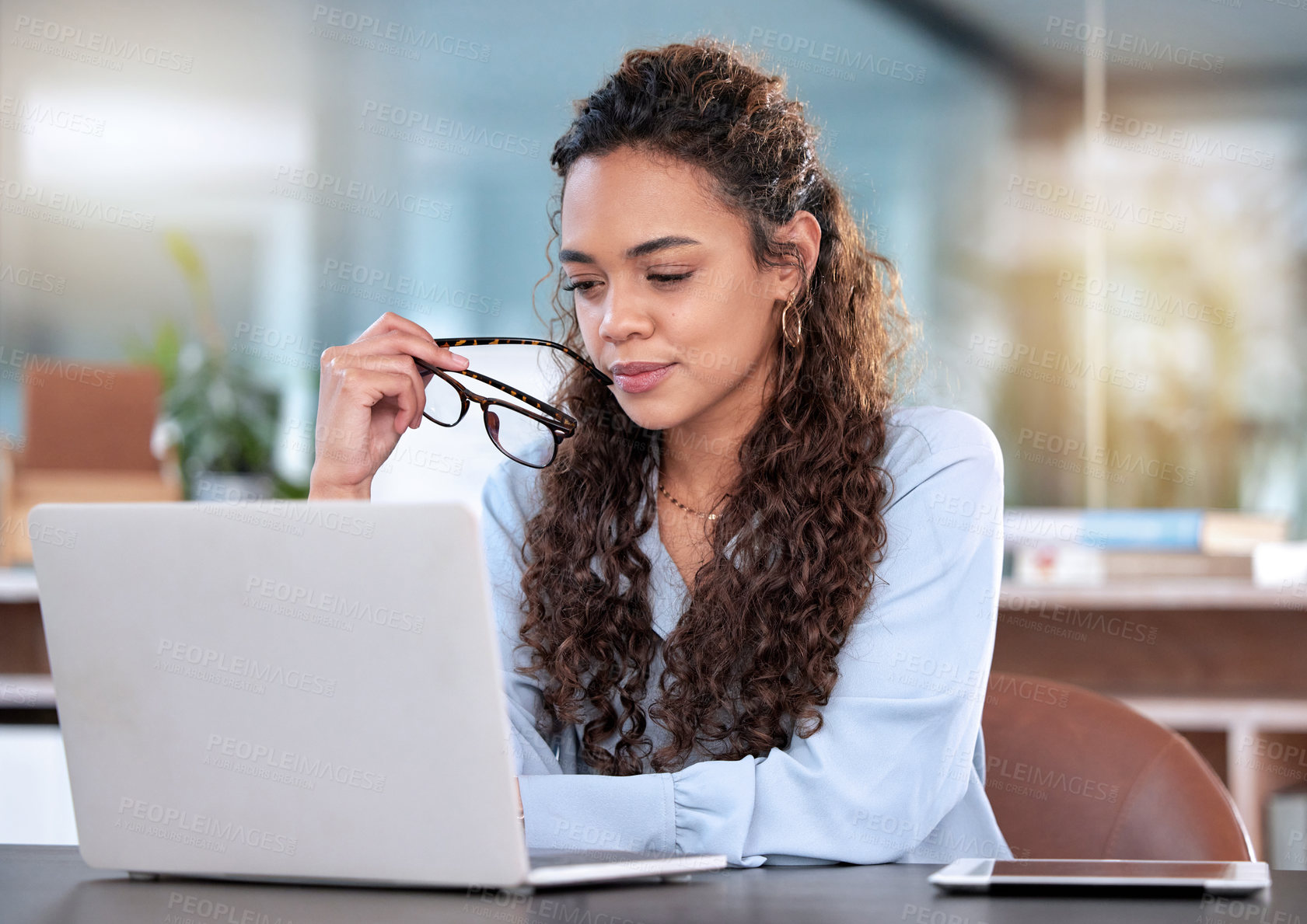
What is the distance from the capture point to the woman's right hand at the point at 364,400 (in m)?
1.26

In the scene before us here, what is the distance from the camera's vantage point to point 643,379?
1.27m

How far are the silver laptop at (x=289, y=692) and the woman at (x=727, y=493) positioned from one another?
0.39 meters

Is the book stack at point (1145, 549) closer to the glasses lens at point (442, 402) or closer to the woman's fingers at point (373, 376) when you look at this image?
the glasses lens at point (442, 402)

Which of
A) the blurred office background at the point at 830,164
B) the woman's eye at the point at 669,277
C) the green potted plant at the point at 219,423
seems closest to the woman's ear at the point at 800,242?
the woman's eye at the point at 669,277

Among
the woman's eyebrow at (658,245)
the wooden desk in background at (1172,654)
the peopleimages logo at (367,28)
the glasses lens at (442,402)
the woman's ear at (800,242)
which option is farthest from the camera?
the peopleimages logo at (367,28)

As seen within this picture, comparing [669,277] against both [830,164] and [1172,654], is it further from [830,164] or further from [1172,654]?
[830,164]

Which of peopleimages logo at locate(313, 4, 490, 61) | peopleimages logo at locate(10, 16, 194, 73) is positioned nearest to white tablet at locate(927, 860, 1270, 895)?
peopleimages logo at locate(313, 4, 490, 61)

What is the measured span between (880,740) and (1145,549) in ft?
5.52

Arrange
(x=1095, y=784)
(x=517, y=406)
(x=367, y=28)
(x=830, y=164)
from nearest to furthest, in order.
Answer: (x=1095, y=784)
(x=517, y=406)
(x=830, y=164)
(x=367, y=28)

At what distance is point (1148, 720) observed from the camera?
4.02ft

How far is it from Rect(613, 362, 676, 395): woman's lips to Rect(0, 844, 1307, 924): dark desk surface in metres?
0.58

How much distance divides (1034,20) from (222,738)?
13.8 feet

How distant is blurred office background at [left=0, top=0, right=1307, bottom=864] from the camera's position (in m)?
4.15

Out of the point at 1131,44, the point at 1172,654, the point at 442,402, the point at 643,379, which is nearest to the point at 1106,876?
the point at 643,379
